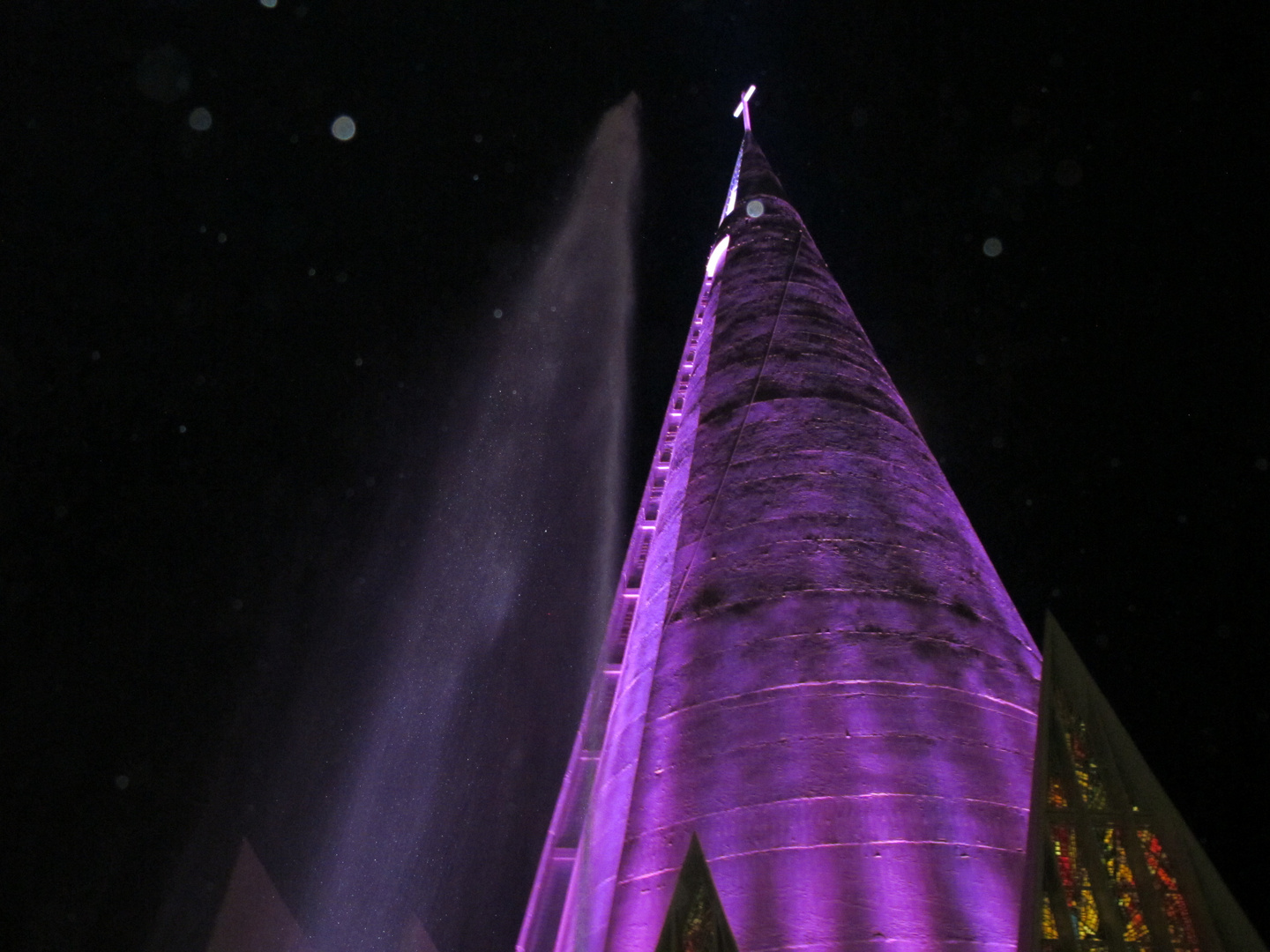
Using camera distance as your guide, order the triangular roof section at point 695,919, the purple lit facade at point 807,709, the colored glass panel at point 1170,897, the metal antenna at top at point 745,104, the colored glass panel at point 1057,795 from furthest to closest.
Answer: the metal antenna at top at point 745,104
the purple lit facade at point 807,709
the colored glass panel at point 1057,795
the triangular roof section at point 695,919
the colored glass panel at point 1170,897

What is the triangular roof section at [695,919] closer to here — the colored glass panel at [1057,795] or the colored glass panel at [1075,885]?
the colored glass panel at [1075,885]

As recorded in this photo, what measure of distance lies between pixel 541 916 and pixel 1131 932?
3.62m

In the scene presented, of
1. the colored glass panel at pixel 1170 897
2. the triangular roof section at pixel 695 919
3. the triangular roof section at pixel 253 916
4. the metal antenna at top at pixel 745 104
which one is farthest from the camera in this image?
the metal antenna at top at pixel 745 104

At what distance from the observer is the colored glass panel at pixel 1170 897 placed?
10.6ft

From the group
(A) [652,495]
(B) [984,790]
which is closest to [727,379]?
(A) [652,495]

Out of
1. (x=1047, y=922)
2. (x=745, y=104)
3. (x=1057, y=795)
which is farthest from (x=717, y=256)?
(x=1047, y=922)

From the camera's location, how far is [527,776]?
19953 millimetres

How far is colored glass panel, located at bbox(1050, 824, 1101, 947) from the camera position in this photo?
3291 millimetres

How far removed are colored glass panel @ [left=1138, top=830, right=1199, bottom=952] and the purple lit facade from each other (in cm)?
93

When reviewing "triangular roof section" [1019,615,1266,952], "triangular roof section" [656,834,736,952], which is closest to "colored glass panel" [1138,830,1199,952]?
"triangular roof section" [1019,615,1266,952]

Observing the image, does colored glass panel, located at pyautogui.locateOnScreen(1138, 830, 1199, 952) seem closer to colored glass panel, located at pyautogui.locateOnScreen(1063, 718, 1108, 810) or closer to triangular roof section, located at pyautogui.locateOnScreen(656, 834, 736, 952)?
colored glass panel, located at pyautogui.locateOnScreen(1063, 718, 1108, 810)

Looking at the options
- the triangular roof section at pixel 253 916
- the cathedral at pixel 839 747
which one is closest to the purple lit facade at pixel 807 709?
the cathedral at pixel 839 747

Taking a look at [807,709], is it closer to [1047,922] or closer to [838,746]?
[838,746]

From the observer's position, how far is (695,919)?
3578 mm
